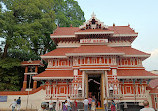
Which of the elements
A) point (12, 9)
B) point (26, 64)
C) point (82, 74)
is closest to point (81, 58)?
point (82, 74)

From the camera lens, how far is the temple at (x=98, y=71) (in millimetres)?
14125

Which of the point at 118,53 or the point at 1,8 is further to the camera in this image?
the point at 1,8

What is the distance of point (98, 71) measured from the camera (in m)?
14.7

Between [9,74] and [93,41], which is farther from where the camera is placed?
[9,74]

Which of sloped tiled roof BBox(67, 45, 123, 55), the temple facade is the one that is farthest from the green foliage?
sloped tiled roof BBox(67, 45, 123, 55)

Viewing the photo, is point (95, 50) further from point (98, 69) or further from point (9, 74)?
point (9, 74)

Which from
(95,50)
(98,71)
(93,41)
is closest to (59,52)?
(93,41)

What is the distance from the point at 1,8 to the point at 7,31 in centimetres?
361

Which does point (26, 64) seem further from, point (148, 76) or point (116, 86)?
point (148, 76)

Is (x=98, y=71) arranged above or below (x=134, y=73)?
above

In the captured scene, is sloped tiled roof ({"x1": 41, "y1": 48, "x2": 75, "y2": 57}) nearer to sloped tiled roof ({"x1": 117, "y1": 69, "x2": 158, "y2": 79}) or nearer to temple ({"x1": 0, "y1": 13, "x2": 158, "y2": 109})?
temple ({"x1": 0, "y1": 13, "x2": 158, "y2": 109})

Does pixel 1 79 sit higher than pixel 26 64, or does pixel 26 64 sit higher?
pixel 26 64

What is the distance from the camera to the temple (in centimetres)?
1412

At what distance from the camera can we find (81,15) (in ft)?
111
